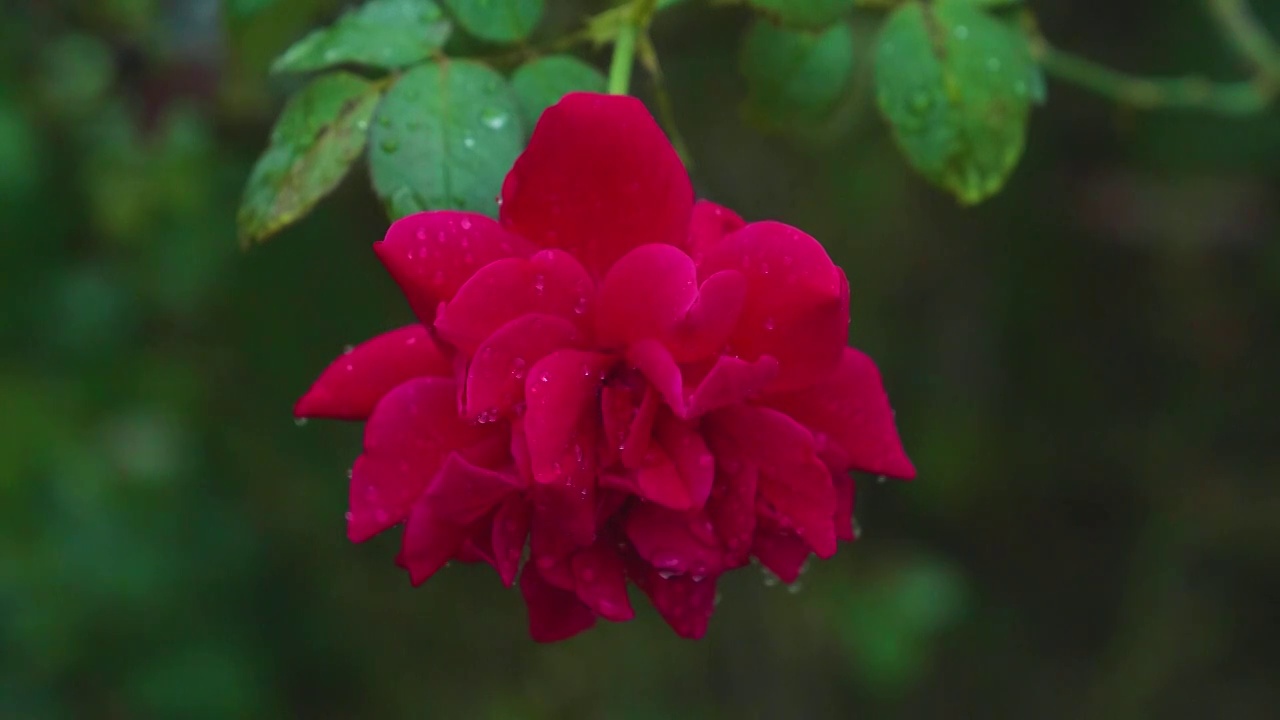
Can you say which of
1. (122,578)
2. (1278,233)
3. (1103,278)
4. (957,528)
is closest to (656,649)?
(957,528)

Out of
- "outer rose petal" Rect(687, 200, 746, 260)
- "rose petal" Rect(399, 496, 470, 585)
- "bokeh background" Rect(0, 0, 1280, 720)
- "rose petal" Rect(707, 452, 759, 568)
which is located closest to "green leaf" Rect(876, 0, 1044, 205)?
"outer rose petal" Rect(687, 200, 746, 260)

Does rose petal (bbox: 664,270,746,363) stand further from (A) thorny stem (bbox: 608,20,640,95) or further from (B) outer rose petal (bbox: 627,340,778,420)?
(A) thorny stem (bbox: 608,20,640,95)

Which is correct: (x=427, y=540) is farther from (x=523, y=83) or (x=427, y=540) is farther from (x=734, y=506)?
(x=523, y=83)

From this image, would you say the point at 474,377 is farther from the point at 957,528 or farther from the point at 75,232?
the point at 957,528

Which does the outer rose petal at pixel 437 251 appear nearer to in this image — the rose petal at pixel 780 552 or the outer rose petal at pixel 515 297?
the outer rose petal at pixel 515 297

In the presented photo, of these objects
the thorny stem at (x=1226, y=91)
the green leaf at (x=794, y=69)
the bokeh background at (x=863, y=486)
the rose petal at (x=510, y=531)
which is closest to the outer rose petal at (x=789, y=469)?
the rose petal at (x=510, y=531)

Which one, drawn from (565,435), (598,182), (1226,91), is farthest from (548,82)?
(1226,91)
